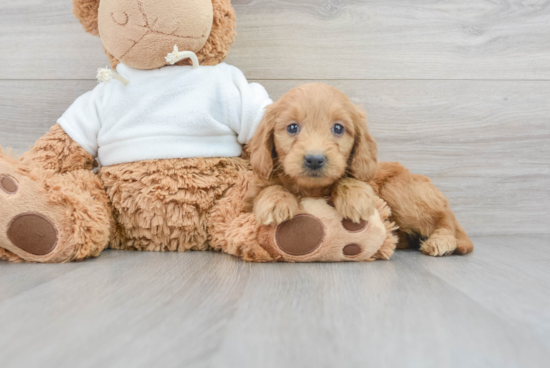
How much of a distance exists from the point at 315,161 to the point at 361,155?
162 mm

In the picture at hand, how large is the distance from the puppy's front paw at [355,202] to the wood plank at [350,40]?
2.00ft

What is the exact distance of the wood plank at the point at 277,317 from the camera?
1.65 ft

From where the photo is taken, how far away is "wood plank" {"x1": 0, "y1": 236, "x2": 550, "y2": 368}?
0.50 m

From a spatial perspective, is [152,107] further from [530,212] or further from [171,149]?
[530,212]

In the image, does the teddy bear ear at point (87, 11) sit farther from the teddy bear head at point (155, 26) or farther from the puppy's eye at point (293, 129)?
the puppy's eye at point (293, 129)

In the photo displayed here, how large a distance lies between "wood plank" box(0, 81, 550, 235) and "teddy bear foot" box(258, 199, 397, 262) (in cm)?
56

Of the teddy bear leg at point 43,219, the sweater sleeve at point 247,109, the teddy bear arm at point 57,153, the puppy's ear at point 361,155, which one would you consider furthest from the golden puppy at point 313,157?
the teddy bear arm at point 57,153

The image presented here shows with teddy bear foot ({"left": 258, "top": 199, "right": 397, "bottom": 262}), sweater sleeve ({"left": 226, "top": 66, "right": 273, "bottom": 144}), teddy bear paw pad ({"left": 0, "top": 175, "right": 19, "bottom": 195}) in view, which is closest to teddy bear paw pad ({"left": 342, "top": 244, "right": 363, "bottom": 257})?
teddy bear foot ({"left": 258, "top": 199, "right": 397, "bottom": 262})

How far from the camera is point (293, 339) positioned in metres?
0.55

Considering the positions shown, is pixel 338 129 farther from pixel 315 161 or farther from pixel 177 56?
pixel 177 56

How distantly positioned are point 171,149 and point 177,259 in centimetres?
30

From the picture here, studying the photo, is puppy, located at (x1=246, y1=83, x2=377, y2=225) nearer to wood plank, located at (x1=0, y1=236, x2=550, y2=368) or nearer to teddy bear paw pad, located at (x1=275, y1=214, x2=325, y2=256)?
teddy bear paw pad, located at (x1=275, y1=214, x2=325, y2=256)

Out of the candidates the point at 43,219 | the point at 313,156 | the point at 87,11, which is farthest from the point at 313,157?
the point at 87,11

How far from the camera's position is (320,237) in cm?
97
